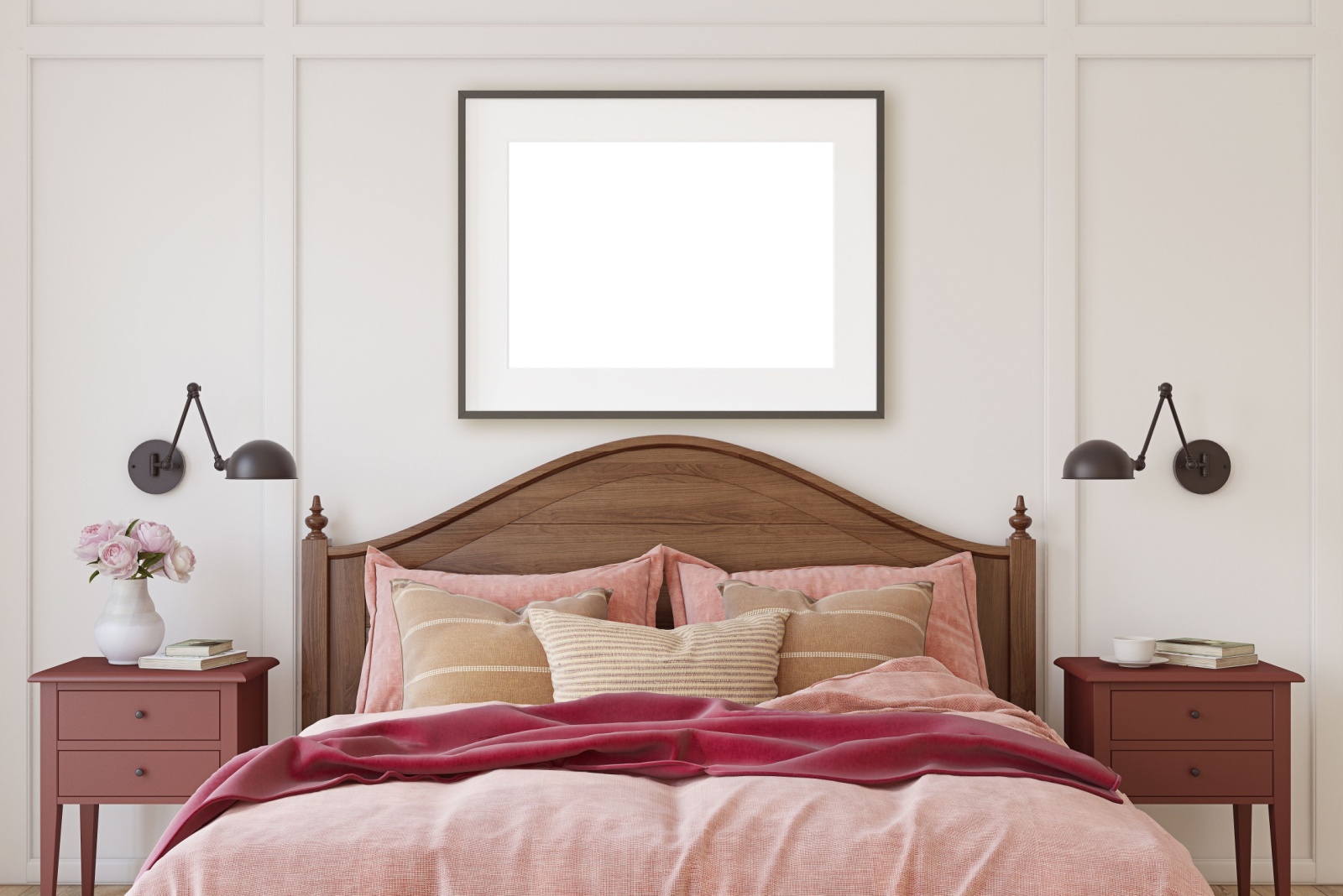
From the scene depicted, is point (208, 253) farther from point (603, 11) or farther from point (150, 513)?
point (603, 11)

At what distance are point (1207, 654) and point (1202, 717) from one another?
0.58 feet

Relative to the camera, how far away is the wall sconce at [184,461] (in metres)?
2.78

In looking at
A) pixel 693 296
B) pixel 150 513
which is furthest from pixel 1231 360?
pixel 150 513

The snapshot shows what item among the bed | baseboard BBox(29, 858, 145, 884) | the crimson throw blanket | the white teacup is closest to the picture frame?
the white teacup

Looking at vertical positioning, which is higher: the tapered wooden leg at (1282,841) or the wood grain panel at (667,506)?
the wood grain panel at (667,506)

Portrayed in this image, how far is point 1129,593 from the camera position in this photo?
312cm

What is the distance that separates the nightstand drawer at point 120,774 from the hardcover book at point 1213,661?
267cm

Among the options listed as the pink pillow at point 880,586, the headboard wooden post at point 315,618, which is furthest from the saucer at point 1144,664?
the headboard wooden post at point 315,618

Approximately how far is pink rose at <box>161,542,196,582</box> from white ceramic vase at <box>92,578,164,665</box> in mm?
96

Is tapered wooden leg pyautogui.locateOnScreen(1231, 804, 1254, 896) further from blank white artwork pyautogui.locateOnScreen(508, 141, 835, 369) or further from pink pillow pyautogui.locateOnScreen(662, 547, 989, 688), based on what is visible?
blank white artwork pyautogui.locateOnScreen(508, 141, 835, 369)

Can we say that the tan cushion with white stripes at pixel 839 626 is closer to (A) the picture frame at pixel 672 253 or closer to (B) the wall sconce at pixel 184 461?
(A) the picture frame at pixel 672 253

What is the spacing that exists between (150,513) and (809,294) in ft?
7.16

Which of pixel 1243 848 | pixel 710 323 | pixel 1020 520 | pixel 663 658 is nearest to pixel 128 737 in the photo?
pixel 663 658

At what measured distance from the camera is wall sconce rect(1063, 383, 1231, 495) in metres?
2.80
